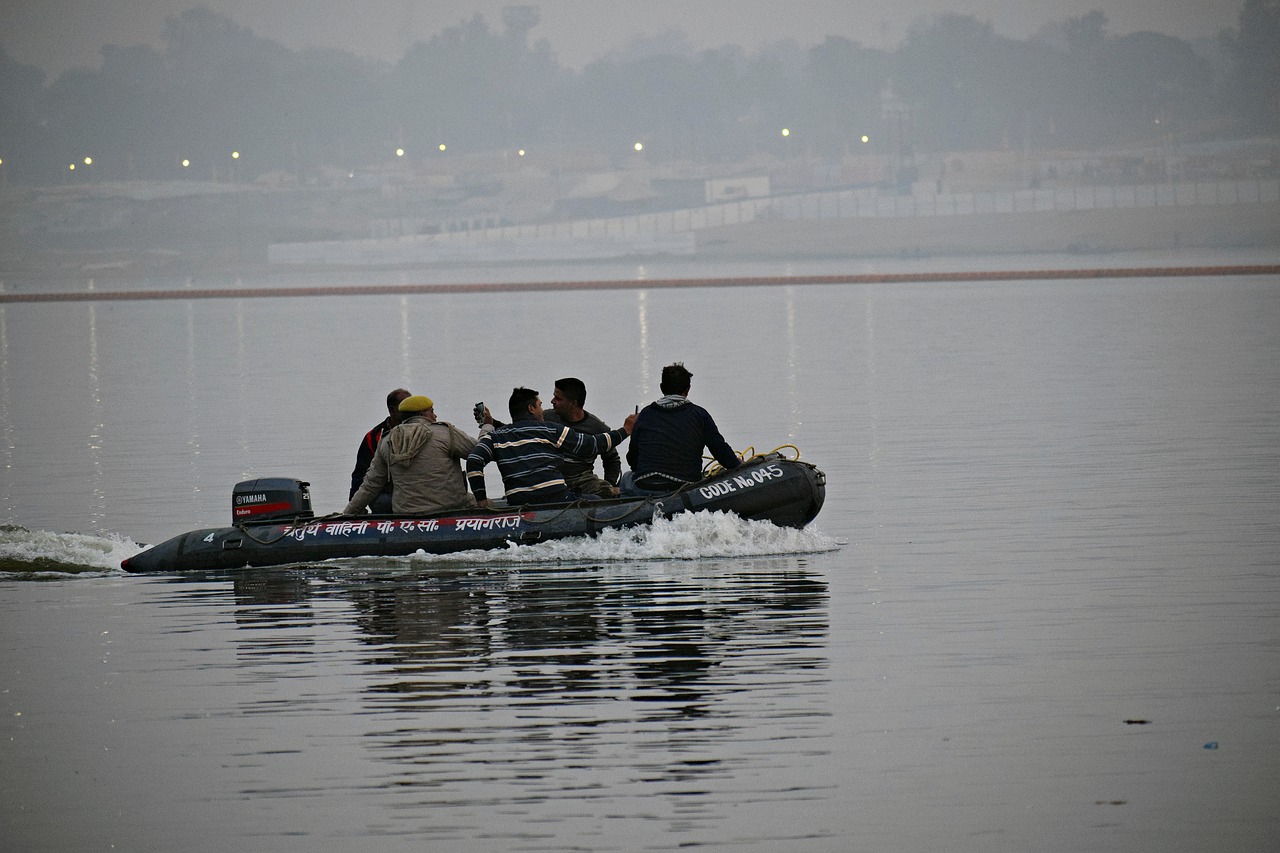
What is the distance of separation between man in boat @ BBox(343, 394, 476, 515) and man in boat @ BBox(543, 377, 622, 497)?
0.84 metres

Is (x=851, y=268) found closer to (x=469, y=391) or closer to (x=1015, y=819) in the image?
(x=469, y=391)

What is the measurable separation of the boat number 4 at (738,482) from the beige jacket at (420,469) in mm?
2106

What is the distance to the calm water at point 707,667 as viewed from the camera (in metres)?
9.70

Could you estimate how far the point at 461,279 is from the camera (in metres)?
156

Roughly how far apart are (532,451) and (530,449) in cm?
3

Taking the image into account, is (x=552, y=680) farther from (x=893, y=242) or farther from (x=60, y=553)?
(x=893, y=242)

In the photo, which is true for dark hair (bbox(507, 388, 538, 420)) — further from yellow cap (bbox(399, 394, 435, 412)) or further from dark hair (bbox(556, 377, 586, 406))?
yellow cap (bbox(399, 394, 435, 412))

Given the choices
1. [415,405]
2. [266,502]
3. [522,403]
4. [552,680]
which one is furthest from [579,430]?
[552,680]

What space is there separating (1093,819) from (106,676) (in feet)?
22.4

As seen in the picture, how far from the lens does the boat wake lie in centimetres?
1791

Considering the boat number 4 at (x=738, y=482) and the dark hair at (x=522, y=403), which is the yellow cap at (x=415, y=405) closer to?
the dark hair at (x=522, y=403)

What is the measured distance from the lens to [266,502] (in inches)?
704

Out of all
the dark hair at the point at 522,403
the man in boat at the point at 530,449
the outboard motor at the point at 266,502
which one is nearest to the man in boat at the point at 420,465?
the man in boat at the point at 530,449

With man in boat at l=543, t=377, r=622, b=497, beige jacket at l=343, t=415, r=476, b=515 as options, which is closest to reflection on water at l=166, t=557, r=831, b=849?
beige jacket at l=343, t=415, r=476, b=515
